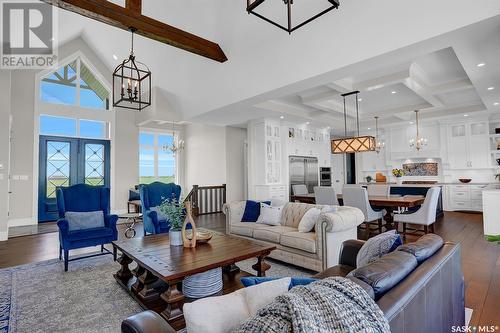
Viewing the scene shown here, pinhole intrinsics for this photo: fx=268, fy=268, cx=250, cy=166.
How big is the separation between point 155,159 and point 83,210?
586 centimetres

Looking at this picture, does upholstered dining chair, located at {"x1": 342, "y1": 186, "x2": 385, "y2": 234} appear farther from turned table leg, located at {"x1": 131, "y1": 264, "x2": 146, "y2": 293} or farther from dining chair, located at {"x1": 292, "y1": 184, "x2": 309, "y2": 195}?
turned table leg, located at {"x1": 131, "y1": 264, "x2": 146, "y2": 293}

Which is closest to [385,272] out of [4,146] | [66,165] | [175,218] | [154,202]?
[175,218]

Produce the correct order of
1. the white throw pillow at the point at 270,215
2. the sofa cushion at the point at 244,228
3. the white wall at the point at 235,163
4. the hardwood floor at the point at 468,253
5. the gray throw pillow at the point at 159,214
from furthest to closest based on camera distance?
the white wall at the point at 235,163 → the gray throw pillow at the point at 159,214 → the white throw pillow at the point at 270,215 → the sofa cushion at the point at 244,228 → the hardwood floor at the point at 468,253

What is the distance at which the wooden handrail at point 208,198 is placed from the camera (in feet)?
26.2

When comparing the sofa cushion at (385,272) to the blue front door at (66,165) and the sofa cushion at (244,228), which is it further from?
the blue front door at (66,165)

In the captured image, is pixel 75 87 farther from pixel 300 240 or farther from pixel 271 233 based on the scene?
pixel 300 240

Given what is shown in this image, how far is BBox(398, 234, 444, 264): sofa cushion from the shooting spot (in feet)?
5.02

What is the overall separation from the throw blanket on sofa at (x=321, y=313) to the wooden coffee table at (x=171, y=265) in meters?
1.51

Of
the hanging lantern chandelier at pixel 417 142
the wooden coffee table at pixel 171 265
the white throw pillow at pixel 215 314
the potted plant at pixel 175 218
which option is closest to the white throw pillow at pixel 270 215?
the wooden coffee table at pixel 171 265

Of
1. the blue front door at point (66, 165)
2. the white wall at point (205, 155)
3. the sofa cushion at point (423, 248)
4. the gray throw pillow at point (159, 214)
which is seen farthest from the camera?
the white wall at point (205, 155)

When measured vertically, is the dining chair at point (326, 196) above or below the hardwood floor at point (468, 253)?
above

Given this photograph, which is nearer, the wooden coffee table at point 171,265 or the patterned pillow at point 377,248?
the patterned pillow at point 377,248

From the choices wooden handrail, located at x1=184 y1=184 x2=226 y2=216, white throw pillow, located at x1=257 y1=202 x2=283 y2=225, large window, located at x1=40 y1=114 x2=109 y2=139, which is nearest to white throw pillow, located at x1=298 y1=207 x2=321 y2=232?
white throw pillow, located at x1=257 y1=202 x2=283 y2=225

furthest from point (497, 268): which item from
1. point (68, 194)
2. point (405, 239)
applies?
point (68, 194)
